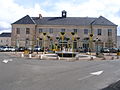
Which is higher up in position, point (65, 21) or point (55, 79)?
point (65, 21)

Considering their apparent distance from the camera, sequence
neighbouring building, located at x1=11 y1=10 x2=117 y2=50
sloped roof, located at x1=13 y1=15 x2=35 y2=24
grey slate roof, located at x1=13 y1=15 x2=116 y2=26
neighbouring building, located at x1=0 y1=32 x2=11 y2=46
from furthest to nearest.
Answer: neighbouring building, located at x1=0 y1=32 x2=11 y2=46 → grey slate roof, located at x1=13 y1=15 x2=116 y2=26 → sloped roof, located at x1=13 y1=15 x2=35 y2=24 → neighbouring building, located at x1=11 y1=10 x2=117 y2=50

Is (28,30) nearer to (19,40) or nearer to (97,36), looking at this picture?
(19,40)

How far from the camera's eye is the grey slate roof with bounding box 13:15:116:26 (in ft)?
171

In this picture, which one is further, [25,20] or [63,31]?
[25,20]

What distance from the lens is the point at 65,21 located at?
53.0 meters

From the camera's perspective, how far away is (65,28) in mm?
51938

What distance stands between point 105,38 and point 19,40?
2467 centimetres

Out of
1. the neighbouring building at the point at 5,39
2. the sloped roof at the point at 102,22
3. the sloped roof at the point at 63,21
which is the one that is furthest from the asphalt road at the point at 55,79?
the neighbouring building at the point at 5,39

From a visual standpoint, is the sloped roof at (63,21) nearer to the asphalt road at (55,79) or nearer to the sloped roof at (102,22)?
the sloped roof at (102,22)

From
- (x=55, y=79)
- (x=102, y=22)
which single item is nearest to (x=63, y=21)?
(x=102, y=22)

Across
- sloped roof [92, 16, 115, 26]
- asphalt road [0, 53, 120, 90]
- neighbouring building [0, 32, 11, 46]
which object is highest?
sloped roof [92, 16, 115, 26]

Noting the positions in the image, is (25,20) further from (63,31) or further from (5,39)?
(5,39)

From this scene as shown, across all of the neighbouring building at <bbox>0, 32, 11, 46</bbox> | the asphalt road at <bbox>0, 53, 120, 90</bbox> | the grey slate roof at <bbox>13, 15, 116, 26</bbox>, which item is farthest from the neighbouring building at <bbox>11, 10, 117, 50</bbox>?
the neighbouring building at <bbox>0, 32, 11, 46</bbox>

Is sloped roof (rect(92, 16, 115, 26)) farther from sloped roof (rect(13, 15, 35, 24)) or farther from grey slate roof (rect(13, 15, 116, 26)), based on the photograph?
sloped roof (rect(13, 15, 35, 24))
